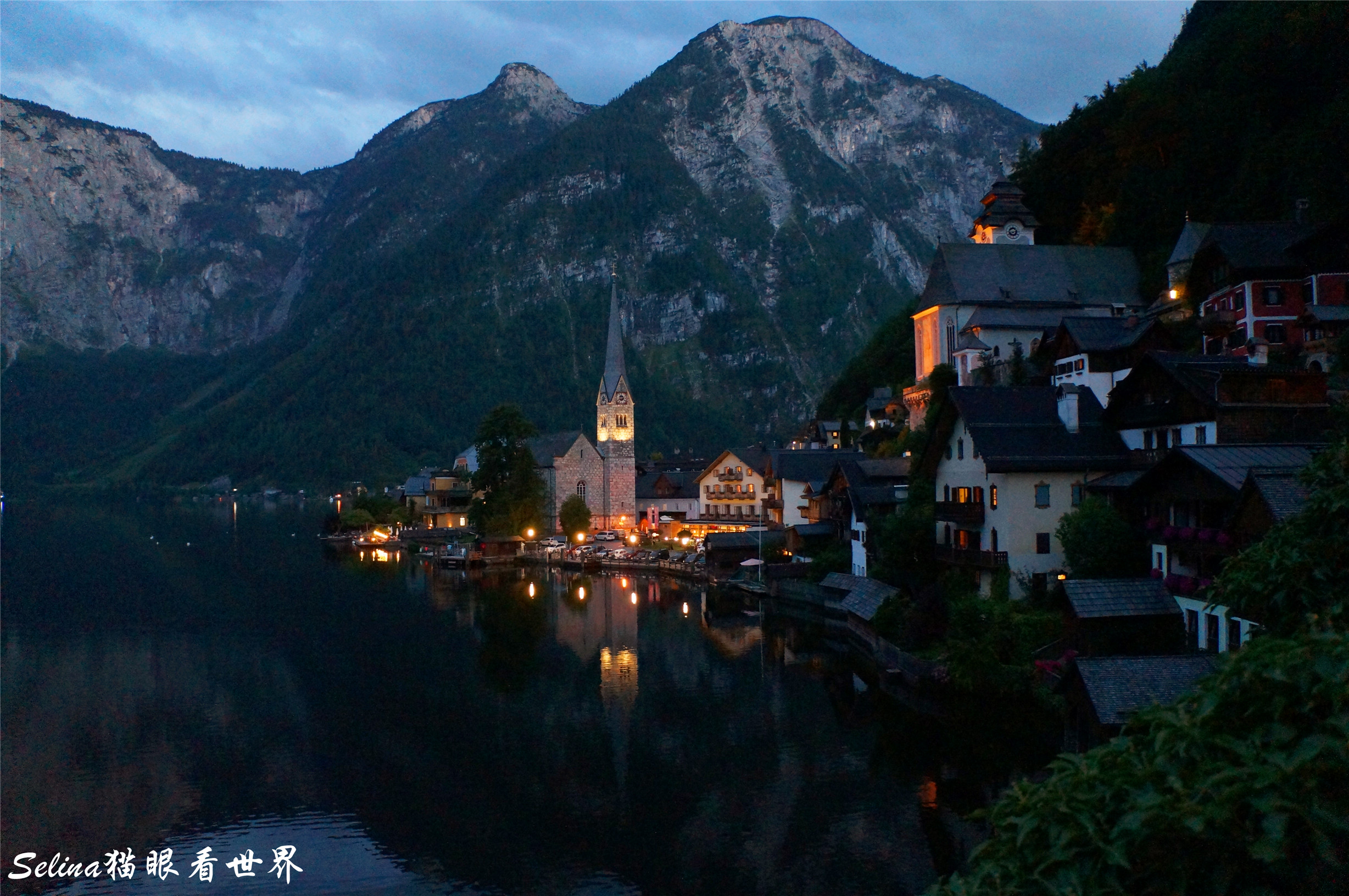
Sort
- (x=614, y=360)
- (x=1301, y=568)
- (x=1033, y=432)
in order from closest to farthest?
(x=1301, y=568)
(x=1033, y=432)
(x=614, y=360)

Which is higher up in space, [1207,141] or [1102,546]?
[1207,141]

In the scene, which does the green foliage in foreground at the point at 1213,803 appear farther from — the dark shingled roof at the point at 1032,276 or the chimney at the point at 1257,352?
the dark shingled roof at the point at 1032,276

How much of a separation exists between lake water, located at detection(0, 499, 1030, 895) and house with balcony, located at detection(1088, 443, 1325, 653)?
23.5 ft

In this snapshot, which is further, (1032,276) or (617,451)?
(617,451)

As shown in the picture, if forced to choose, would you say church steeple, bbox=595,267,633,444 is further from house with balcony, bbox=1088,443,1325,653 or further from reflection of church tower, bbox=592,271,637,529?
house with balcony, bbox=1088,443,1325,653

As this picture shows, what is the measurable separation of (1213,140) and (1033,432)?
124 feet

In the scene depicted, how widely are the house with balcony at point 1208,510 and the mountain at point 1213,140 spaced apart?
21.9 m

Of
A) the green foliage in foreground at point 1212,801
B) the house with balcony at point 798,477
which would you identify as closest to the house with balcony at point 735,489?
the house with balcony at point 798,477

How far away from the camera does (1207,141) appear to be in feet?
209

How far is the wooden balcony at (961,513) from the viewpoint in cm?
3806

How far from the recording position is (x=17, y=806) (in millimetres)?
26062

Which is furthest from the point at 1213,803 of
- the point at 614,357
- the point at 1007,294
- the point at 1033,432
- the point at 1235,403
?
the point at 614,357

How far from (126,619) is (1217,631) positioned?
50.6 metres

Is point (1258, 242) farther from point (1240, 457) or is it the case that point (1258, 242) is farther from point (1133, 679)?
point (1133, 679)
